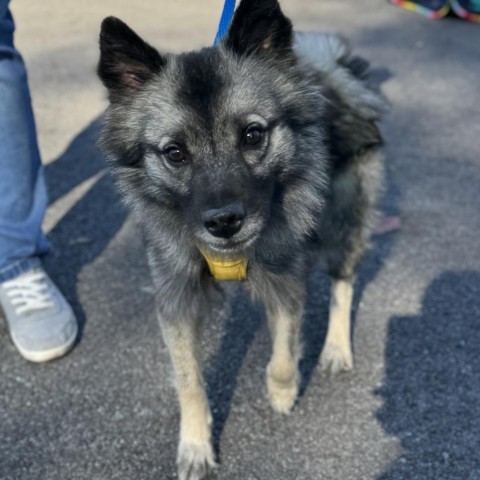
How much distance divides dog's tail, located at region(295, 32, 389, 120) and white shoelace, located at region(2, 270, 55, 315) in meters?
1.55

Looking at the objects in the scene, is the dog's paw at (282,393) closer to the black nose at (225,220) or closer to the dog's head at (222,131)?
the dog's head at (222,131)

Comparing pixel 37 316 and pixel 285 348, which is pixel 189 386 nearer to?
pixel 285 348

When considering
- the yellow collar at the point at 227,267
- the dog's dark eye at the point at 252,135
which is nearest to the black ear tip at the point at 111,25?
the dog's dark eye at the point at 252,135

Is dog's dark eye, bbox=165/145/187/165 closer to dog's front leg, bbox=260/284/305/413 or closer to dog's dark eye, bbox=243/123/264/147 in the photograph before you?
dog's dark eye, bbox=243/123/264/147

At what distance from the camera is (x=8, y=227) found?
2.95 meters

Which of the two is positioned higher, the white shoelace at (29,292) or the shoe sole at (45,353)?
the white shoelace at (29,292)

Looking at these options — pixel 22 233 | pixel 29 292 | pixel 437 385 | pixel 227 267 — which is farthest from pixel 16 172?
pixel 437 385

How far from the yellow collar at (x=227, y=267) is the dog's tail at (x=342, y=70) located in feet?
2.90

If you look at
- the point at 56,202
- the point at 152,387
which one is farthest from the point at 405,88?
the point at 152,387

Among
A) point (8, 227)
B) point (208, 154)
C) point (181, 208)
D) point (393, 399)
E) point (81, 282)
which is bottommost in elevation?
point (81, 282)

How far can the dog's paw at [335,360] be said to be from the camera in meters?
2.74

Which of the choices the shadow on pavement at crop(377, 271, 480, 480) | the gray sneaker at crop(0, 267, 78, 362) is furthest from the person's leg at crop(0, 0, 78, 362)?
the shadow on pavement at crop(377, 271, 480, 480)

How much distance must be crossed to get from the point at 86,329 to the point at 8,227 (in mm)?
577

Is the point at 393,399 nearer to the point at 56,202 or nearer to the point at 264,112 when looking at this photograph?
the point at 264,112
